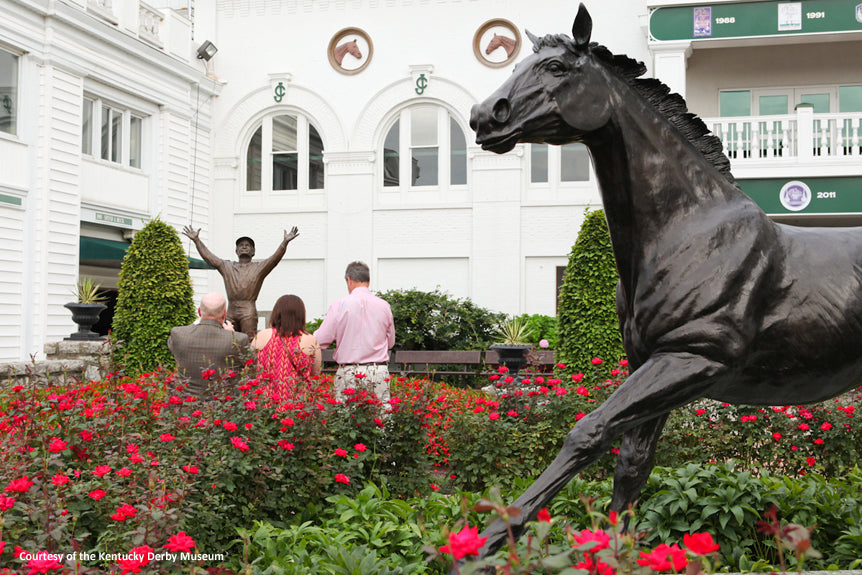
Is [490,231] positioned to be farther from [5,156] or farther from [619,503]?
[619,503]

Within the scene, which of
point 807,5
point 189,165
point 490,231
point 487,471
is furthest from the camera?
point 189,165

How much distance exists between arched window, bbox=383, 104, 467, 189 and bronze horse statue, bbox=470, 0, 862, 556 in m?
16.3

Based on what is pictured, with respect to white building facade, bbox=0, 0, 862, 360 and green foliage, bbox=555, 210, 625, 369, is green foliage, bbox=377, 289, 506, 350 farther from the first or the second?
green foliage, bbox=555, 210, 625, 369

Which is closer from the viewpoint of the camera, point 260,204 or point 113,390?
point 113,390

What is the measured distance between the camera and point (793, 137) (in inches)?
643

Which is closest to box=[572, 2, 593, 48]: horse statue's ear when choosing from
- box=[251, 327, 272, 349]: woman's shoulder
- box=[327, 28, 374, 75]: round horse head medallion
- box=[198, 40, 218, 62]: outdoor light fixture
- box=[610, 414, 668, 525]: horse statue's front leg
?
box=[610, 414, 668, 525]: horse statue's front leg

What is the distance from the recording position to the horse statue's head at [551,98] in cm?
281

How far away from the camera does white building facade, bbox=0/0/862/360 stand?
623 inches

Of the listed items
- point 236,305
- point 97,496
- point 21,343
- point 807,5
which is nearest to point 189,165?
point 21,343

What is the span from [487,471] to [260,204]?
1637 cm

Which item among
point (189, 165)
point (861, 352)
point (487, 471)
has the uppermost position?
point (189, 165)

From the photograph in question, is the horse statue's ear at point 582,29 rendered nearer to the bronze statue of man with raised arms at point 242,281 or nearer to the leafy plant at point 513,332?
the bronze statue of man with raised arms at point 242,281

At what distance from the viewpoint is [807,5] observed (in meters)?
16.0

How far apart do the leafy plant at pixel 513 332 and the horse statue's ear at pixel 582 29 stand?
11331mm
